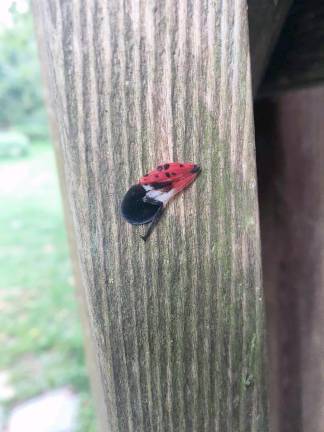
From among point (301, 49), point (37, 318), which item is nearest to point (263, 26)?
point (301, 49)

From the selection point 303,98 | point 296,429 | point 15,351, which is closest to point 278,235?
point 303,98

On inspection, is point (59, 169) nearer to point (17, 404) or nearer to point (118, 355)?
point (118, 355)

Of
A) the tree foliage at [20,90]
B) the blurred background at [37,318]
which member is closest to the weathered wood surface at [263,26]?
the blurred background at [37,318]

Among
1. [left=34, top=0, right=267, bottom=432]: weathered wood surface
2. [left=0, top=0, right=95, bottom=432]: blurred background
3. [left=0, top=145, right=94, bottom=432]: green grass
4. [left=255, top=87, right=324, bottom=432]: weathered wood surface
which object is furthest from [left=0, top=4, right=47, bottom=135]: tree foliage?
[left=34, top=0, right=267, bottom=432]: weathered wood surface

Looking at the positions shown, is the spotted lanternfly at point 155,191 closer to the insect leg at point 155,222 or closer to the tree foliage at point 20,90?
the insect leg at point 155,222

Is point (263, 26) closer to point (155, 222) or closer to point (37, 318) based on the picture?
point (155, 222)

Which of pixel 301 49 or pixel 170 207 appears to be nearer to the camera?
pixel 170 207
